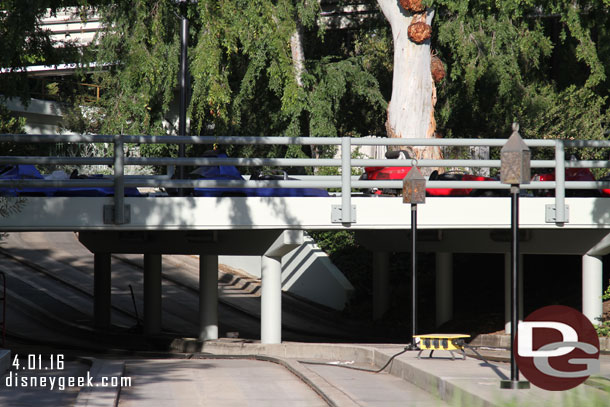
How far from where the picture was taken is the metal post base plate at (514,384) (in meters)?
8.24

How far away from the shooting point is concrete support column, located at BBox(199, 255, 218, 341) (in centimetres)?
1566

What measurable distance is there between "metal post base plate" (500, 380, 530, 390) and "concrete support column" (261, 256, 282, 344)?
19.6 feet

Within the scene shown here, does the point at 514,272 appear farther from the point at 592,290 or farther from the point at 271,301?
the point at 592,290

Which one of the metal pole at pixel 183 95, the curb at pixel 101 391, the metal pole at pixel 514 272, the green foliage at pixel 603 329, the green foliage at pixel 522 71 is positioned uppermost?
the green foliage at pixel 522 71

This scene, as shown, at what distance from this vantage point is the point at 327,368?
1173 cm

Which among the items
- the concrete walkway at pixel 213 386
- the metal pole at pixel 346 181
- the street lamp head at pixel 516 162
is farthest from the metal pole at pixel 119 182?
the street lamp head at pixel 516 162

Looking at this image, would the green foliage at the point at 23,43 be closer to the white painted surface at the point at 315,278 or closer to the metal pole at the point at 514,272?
the metal pole at the point at 514,272

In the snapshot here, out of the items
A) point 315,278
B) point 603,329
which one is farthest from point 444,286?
point 315,278

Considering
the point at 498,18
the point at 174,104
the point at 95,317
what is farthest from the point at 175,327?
the point at 174,104

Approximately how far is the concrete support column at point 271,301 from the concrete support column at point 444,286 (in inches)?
191

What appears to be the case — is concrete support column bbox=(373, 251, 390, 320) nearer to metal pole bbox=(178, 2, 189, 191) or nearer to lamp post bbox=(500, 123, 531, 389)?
metal pole bbox=(178, 2, 189, 191)

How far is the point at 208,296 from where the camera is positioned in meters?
15.7

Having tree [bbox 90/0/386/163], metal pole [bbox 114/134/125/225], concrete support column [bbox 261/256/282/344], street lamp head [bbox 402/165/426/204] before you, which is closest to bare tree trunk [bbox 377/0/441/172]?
tree [bbox 90/0/386/163]

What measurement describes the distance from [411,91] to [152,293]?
669cm
